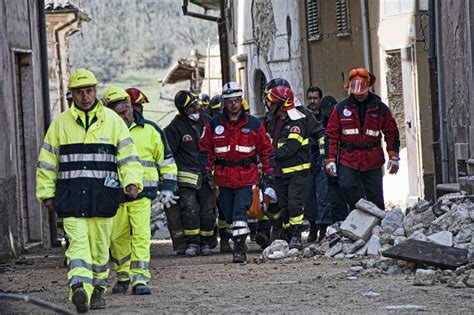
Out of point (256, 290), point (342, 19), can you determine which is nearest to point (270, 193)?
point (256, 290)

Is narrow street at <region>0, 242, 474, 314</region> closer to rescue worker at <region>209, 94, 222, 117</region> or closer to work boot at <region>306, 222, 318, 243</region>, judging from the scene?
work boot at <region>306, 222, 318, 243</region>

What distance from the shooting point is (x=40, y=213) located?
779 inches

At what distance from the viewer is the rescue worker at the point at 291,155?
16078mm

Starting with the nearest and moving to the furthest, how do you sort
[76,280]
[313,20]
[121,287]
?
[76,280] < [121,287] < [313,20]

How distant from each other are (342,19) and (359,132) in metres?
10.4

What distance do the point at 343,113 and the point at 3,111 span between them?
435 cm

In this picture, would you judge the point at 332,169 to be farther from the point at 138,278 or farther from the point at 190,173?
the point at 138,278

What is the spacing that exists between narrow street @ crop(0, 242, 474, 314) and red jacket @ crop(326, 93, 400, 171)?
146 centimetres

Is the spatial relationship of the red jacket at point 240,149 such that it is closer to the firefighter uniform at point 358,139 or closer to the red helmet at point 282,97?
the red helmet at point 282,97

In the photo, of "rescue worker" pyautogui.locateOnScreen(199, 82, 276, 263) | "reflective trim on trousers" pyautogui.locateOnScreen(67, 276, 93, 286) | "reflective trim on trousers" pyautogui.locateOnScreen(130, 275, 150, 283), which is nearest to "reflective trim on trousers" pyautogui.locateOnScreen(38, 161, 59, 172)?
"reflective trim on trousers" pyautogui.locateOnScreen(67, 276, 93, 286)

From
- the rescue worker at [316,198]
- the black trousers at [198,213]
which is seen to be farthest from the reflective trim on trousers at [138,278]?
the rescue worker at [316,198]

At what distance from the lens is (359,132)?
52.3ft

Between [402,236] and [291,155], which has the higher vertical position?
[291,155]

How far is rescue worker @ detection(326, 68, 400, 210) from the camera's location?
1595 centimetres
